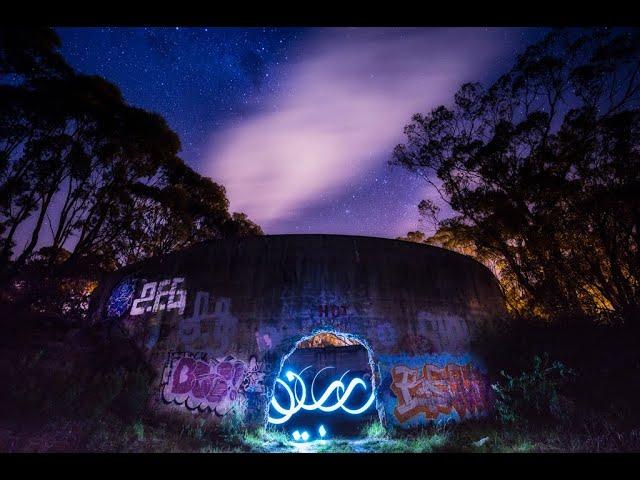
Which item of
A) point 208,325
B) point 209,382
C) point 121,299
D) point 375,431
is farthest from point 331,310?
point 121,299

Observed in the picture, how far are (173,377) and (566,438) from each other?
12873 mm

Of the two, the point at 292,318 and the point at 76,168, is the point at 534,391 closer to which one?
the point at 292,318

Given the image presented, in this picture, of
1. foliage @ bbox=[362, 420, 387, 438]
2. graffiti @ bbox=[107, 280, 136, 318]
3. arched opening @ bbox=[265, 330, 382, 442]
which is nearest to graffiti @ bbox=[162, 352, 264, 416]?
arched opening @ bbox=[265, 330, 382, 442]

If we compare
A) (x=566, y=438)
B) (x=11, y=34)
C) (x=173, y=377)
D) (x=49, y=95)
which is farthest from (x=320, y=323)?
(x=11, y=34)

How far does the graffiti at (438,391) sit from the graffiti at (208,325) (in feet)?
20.4

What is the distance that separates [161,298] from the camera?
559 inches

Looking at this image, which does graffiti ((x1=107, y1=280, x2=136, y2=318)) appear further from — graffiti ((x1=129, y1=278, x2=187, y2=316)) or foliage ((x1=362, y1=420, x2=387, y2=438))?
foliage ((x1=362, y1=420, x2=387, y2=438))

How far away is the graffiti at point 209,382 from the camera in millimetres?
11828

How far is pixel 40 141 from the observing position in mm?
18250

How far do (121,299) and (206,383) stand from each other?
6094mm

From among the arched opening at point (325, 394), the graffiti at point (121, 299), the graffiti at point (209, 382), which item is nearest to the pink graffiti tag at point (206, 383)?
the graffiti at point (209, 382)

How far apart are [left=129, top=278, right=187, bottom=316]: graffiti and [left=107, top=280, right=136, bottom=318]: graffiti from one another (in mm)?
498

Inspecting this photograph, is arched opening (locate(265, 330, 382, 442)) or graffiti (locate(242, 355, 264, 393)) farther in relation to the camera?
arched opening (locate(265, 330, 382, 442))

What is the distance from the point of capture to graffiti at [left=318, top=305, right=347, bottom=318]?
520 inches
